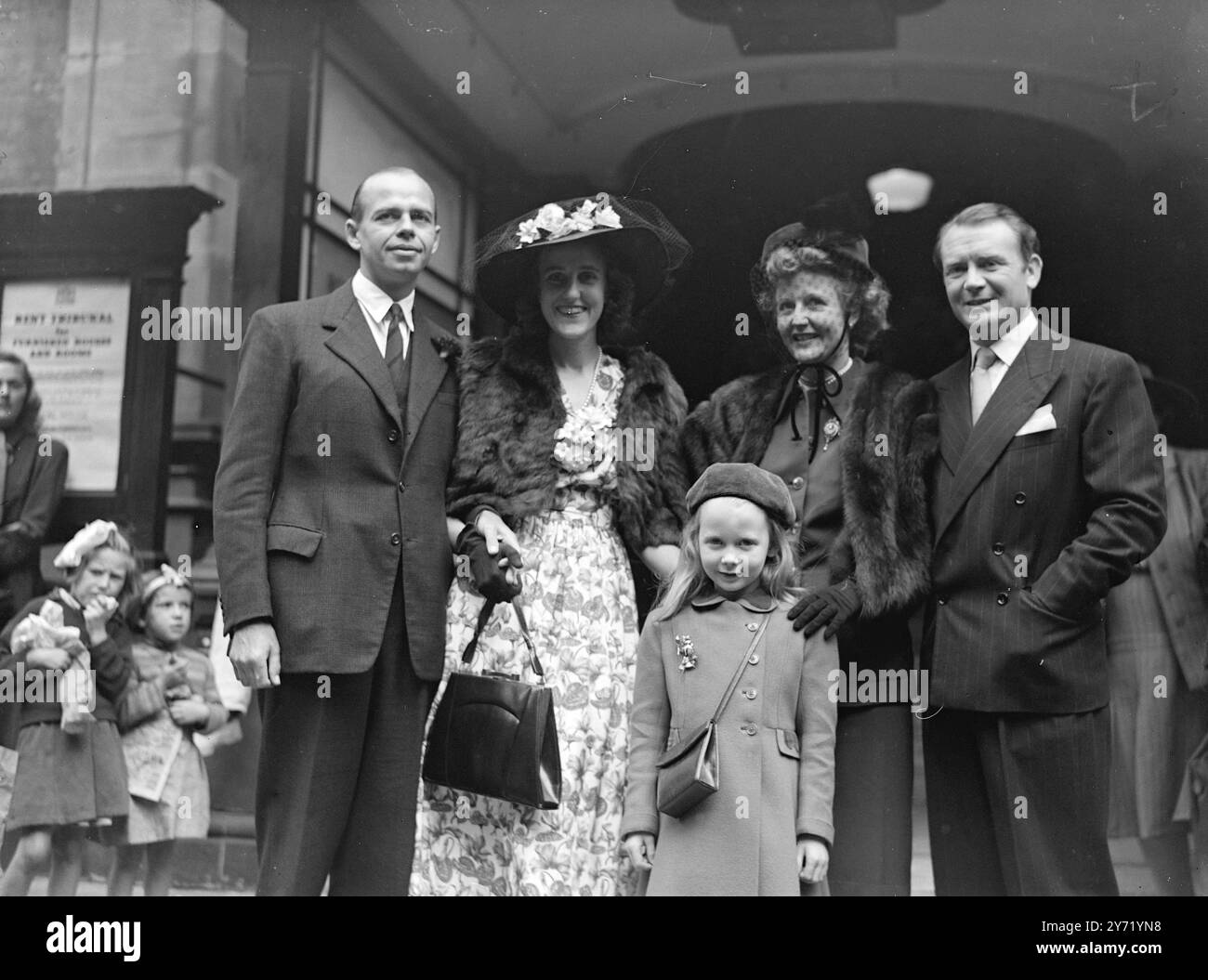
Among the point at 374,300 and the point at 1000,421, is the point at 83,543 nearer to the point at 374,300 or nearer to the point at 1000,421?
the point at 374,300

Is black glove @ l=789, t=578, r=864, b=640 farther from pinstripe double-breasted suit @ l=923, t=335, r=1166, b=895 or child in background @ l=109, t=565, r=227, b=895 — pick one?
child in background @ l=109, t=565, r=227, b=895

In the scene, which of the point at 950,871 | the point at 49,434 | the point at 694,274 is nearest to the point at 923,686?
the point at 950,871

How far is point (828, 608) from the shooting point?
3.93 meters

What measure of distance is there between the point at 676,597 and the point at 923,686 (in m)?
0.80

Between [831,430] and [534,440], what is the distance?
920mm

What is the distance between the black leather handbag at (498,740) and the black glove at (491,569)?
83 mm

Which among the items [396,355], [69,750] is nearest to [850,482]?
[396,355]

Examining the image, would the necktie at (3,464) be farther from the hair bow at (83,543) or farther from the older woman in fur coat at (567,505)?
the older woman in fur coat at (567,505)

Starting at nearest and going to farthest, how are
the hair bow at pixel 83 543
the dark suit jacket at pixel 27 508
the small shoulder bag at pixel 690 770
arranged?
the small shoulder bag at pixel 690 770 → the hair bow at pixel 83 543 → the dark suit jacket at pixel 27 508

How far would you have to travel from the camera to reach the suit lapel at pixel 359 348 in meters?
4.10

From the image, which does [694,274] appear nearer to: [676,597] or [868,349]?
[868,349]

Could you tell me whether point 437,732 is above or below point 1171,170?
below

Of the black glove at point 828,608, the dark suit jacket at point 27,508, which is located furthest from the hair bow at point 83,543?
the black glove at point 828,608

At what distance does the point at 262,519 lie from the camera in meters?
3.95
